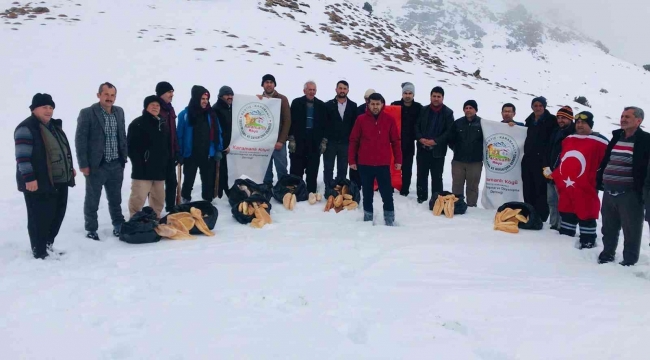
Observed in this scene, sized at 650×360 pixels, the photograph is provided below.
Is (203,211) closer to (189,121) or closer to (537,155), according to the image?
(189,121)

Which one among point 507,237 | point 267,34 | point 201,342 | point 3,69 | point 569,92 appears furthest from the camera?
point 569,92

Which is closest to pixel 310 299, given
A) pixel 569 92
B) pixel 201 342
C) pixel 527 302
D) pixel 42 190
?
pixel 201 342

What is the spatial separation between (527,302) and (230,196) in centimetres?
465

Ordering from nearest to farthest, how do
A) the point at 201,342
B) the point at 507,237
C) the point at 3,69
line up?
1. the point at 201,342
2. the point at 507,237
3. the point at 3,69

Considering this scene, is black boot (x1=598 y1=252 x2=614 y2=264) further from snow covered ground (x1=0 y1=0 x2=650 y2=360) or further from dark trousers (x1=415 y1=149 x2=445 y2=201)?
dark trousers (x1=415 y1=149 x2=445 y2=201)

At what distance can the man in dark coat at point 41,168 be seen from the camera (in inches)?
187

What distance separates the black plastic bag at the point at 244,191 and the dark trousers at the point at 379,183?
161 centimetres

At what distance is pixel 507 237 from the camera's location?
6.29 m

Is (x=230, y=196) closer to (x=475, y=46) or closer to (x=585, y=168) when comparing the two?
(x=585, y=168)

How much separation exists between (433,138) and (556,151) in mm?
1905

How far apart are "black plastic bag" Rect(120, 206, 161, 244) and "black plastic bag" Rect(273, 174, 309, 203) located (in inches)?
91.0

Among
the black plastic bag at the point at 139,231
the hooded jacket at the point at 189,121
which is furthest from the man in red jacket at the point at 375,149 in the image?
the black plastic bag at the point at 139,231

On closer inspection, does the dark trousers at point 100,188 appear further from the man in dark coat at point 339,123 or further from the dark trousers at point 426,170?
the dark trousers at point 426,170

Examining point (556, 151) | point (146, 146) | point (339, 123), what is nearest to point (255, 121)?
point (339, 123)
